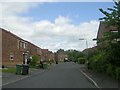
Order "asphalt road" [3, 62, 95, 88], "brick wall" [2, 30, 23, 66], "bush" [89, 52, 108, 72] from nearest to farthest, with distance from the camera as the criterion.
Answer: "asphalt road" [3, 62, 95, 88] → "bush" [89, 52, 108, 72] → "brick wall" [2, 30, 23, 66]

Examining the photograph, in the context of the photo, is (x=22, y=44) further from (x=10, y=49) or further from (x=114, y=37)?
(x=114, y=37)

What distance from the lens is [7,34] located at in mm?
64375

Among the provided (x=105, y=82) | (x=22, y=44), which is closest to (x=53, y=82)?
(x=105, y=82)

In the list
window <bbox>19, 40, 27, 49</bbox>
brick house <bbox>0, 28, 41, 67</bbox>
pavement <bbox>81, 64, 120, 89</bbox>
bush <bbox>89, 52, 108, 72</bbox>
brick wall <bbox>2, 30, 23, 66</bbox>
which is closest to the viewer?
pavement <bbox>81, 64, 120, 89</bbox>

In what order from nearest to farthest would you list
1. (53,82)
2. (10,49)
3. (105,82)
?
(105,82) < (53,82) < (10,49)

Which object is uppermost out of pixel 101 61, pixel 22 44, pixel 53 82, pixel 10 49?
pixel 22 44

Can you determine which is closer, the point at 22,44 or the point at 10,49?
the point at 10,49

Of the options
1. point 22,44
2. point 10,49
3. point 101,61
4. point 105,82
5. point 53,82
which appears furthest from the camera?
point 22,44

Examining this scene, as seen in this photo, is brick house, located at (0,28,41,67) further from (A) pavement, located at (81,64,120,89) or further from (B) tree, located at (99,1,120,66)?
(B) tree, located at (99,1,120,66)

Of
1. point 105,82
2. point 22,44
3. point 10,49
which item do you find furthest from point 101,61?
point 22,44

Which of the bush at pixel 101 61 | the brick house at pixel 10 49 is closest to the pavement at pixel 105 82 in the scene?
the bush at pixel 101 61

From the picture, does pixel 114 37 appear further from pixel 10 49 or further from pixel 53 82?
pixel 10 49

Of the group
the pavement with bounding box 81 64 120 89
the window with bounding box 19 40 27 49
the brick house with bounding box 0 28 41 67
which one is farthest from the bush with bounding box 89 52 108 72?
the window with bounding box 19 40 27 49

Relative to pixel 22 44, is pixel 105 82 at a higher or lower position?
lower
